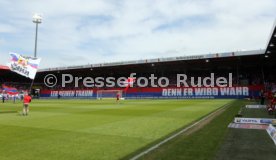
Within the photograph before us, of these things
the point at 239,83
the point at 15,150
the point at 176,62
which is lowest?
the point at 15,150

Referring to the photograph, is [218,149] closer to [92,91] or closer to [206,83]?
[206,83]

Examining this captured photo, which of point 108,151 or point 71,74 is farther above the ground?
point 71,74

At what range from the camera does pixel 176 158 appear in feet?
25.4

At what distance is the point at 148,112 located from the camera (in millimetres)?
23422

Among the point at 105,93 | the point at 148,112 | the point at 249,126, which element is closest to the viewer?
the point at 249,126

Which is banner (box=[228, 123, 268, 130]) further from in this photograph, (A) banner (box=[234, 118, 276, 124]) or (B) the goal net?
(B) the goal net

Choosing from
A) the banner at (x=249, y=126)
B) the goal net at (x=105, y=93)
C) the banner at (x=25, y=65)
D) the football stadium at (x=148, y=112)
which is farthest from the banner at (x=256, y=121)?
the goal net at (x=105, y=93)

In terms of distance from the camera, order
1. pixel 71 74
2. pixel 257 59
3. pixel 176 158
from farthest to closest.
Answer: pixel 71 74, pixel 257 59, pixel 176 158

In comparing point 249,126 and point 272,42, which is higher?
point 272,42

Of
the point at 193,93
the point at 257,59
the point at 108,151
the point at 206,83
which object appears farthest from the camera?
the point at 206,83

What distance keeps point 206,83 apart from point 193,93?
5718 millimetres

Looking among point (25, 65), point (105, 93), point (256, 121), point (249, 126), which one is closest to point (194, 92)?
point (105, 93)

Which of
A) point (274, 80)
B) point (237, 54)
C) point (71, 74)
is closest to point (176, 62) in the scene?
point (237, 54)

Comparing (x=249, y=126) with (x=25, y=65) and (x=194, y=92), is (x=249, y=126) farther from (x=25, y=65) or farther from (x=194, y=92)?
(x=194, y=92)
